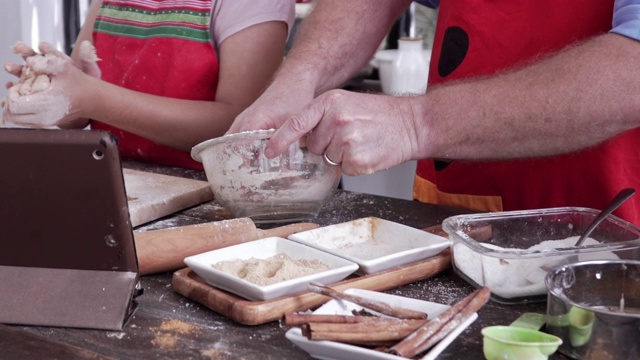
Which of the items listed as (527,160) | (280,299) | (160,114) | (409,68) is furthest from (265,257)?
(409,68)

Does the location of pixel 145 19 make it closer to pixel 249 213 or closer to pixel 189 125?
pixel 189 125

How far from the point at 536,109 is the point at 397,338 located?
0.56 metres

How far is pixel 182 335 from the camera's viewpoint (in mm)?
987

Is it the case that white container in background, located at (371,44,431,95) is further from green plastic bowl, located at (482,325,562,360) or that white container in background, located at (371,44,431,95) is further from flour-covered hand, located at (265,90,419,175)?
green plastic bowl, located at (482,325,562,360)

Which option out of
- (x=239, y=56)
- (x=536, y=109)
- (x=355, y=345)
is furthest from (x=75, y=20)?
(x=355, y=345)

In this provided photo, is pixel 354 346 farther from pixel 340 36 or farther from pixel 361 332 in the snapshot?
pixel 340 36

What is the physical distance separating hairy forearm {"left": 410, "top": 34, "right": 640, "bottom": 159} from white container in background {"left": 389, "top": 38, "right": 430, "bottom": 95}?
5.91 feet

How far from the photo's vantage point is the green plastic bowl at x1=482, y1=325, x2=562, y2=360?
2.81 ft

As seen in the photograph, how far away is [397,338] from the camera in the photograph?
2.97 ft

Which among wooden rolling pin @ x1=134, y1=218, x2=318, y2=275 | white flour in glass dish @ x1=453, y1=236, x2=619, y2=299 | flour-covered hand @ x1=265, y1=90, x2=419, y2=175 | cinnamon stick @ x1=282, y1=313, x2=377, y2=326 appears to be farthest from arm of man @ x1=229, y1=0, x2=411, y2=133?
cinnamon stick @ x1=282, y1=313, x2=377, y2=326

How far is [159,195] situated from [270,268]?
544 millimetres

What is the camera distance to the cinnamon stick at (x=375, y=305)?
3.19ft

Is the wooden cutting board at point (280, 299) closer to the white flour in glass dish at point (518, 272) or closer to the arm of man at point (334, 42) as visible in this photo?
the white flour in glass dish at point (518, 272)

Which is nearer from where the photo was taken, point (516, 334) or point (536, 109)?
point (516, 334)
